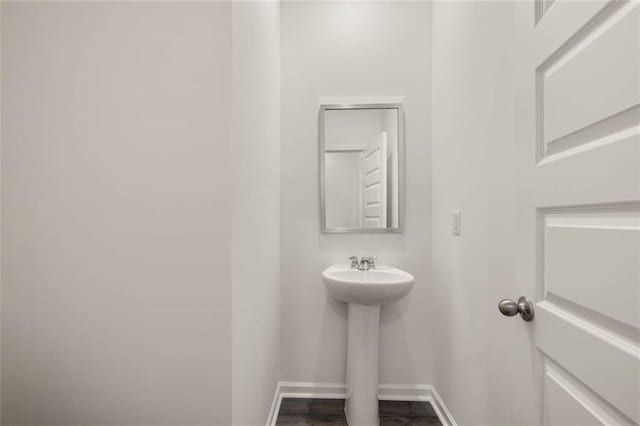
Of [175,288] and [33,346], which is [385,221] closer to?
[175,288]

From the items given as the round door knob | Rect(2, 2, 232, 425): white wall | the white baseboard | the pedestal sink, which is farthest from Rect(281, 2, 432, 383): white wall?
the round door knob

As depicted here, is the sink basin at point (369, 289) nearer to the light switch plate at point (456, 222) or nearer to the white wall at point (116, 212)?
the light switch plate at point (456, 222)

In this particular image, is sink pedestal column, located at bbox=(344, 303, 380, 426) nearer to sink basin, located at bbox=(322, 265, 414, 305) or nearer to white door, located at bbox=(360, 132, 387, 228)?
sink basin, located at bbox=(322, 265, 414, 305)

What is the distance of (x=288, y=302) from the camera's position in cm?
203

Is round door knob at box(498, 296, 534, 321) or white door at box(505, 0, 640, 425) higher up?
white door at box(505, 0, 640, 425)

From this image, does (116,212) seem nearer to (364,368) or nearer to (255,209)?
Result: (255,209)

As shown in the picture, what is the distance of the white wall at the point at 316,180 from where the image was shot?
2.01 meters

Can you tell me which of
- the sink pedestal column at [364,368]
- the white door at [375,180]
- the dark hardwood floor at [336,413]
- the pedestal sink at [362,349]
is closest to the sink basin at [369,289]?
the pedestal sink at [362,349]

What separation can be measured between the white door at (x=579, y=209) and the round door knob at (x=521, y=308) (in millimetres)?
18

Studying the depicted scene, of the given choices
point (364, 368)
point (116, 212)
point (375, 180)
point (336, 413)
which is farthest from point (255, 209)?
point (336, 413)

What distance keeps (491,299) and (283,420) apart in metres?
1.30

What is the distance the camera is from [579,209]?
2.09ft

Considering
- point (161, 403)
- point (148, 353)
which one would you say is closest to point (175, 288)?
point (148, 353)

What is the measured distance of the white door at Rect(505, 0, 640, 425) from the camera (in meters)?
0.52
